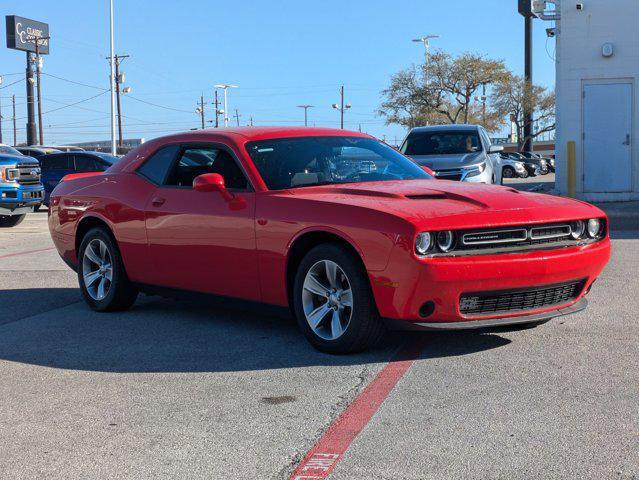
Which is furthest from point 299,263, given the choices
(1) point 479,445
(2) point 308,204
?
(1) point 479,445

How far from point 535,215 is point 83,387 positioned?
2828 millimetres

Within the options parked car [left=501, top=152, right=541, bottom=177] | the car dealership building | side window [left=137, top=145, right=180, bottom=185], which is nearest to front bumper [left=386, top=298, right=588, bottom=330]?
side window [left=137, top=145, right=180, bottom=185]

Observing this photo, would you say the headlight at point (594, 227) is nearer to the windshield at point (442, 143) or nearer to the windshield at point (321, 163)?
the windshield at point (321, 163)

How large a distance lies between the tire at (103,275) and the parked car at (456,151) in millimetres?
8093

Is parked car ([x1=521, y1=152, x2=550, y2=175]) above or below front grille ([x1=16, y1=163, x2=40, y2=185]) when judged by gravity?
above

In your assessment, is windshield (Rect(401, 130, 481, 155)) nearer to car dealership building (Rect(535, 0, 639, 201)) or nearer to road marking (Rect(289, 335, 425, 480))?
car dealership building (Rect(535, 0, 639, 201))

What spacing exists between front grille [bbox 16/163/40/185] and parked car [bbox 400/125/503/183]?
7.92 metres

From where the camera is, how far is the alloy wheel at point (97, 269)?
7516mm

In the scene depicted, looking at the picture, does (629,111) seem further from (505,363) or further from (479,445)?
(479,445)

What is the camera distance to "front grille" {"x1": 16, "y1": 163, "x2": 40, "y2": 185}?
18.4m

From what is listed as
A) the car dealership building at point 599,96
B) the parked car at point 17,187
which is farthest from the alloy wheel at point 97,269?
the car dealership building at point 599,96

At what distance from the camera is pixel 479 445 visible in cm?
391

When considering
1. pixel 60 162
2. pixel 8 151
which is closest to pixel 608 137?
pixel 8 151

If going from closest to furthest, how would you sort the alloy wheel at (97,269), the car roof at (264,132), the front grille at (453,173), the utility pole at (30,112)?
the car roof at (264,132) < the alloy wheel at (97,269) < the front grille at (453,173) < the utility pole at (30,112)
